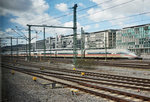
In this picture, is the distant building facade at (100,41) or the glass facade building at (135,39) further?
the glass facade building at (135,39)

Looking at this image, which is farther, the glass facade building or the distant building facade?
the glass facade building

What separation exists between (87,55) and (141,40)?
31.6 m

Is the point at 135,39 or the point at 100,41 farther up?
the point at 135,39

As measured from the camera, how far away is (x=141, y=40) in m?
66.0

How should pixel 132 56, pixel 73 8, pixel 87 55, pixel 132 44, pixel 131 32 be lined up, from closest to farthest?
pixel 73 8
pixel 132 56
pixel 87 55
pixel 131 32
pixel 132 44

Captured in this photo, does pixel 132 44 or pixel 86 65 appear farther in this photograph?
pixel 132 44

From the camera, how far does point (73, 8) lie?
73.8ft

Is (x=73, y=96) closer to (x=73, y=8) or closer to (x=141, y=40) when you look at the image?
(x=73, y=8)

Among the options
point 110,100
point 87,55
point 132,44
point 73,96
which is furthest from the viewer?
point 132,44

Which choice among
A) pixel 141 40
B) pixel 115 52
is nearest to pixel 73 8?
pixel 115 52

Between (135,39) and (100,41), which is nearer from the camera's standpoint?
(135,39)

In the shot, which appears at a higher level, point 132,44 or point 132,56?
point 132,44

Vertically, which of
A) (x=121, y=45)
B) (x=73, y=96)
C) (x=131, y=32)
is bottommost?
(x=73, y=96)

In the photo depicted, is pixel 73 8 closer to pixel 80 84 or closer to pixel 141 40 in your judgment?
pixel 80 84
